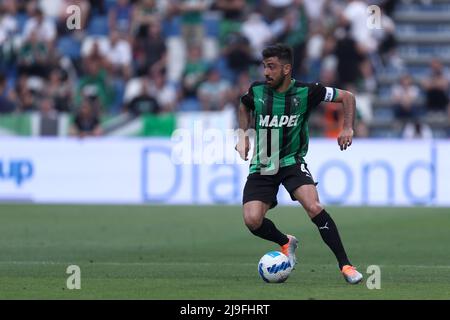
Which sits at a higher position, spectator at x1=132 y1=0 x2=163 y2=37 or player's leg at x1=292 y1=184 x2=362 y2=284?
spectator at x1=132 y1=0 x2=163 y2=37

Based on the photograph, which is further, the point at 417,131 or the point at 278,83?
the point at 417,131

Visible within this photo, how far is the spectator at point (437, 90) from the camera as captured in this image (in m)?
26.3

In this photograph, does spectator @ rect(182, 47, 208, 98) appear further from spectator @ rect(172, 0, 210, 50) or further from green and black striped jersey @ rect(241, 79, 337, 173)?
green and black striped jersey @ rect(241, 79, 337, 173)

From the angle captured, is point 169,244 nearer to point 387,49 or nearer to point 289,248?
point 289,248

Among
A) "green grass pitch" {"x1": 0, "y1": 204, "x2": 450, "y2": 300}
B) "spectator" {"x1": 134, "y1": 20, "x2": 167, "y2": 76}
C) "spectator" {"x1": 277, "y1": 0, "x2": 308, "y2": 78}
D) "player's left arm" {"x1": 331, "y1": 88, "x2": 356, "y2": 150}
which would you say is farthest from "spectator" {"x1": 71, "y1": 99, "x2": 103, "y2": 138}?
"player's left arm" {"x1": 331, "y1": 88, "x2": 356, "y2": 150}

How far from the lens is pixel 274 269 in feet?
36.6

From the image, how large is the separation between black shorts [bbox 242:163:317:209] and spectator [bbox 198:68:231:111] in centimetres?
1414

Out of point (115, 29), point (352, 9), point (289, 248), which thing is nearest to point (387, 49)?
point (352, 9)

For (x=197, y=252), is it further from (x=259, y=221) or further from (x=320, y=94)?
(x=320, y=94)

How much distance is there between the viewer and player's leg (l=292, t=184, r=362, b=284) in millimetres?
11141

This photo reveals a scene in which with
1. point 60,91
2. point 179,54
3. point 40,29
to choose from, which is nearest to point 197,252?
point 60,91

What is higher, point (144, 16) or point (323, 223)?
point (144, 16)

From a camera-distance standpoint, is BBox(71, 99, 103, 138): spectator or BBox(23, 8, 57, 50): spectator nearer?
BBox(71, 99, 103, 138): spectator

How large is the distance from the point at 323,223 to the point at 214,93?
15.0 meters
